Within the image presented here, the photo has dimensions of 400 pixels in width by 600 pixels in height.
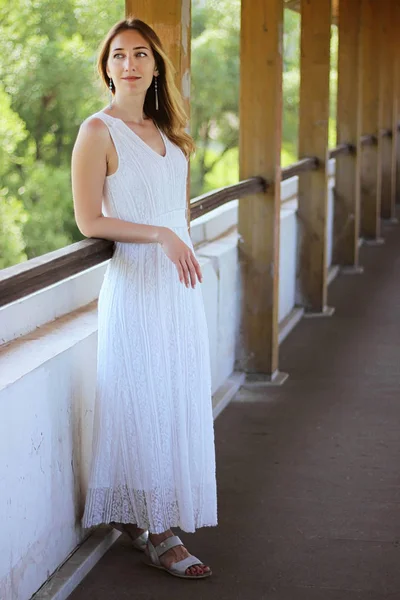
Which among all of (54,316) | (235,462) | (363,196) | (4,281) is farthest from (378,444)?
(363,196)

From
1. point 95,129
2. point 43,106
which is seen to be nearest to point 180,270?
point 95,129

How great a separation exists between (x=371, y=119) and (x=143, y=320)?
7139mm

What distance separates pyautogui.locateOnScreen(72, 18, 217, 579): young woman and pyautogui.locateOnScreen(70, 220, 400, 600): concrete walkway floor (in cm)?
17

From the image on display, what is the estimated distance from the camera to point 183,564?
10.0 feet

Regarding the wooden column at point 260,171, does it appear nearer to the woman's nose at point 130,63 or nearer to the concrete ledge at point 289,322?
the concrete ledge at point 289,322

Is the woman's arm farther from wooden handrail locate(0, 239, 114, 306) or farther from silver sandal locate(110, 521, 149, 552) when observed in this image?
silver sandal locate(110, 521, 149, 552)

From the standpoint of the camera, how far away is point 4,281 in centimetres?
240

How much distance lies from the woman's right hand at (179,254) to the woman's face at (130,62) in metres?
0.45

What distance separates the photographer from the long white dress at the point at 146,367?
116 inches

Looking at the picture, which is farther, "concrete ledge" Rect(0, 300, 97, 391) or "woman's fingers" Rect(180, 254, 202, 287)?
"woman's fingers" Rect(180, 254, 202, 287)

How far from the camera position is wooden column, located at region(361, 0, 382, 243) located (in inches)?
367

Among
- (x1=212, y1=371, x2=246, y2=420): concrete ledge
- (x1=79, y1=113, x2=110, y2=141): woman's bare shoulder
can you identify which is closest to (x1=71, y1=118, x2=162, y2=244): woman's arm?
(x1=79, y1=113, x2=110, y2=141): woman's bare shoulder

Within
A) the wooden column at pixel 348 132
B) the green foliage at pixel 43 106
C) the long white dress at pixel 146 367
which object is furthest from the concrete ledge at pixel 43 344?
the green foliage at pixel 43 106

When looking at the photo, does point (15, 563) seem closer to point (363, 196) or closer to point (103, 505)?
point (103, 505)
